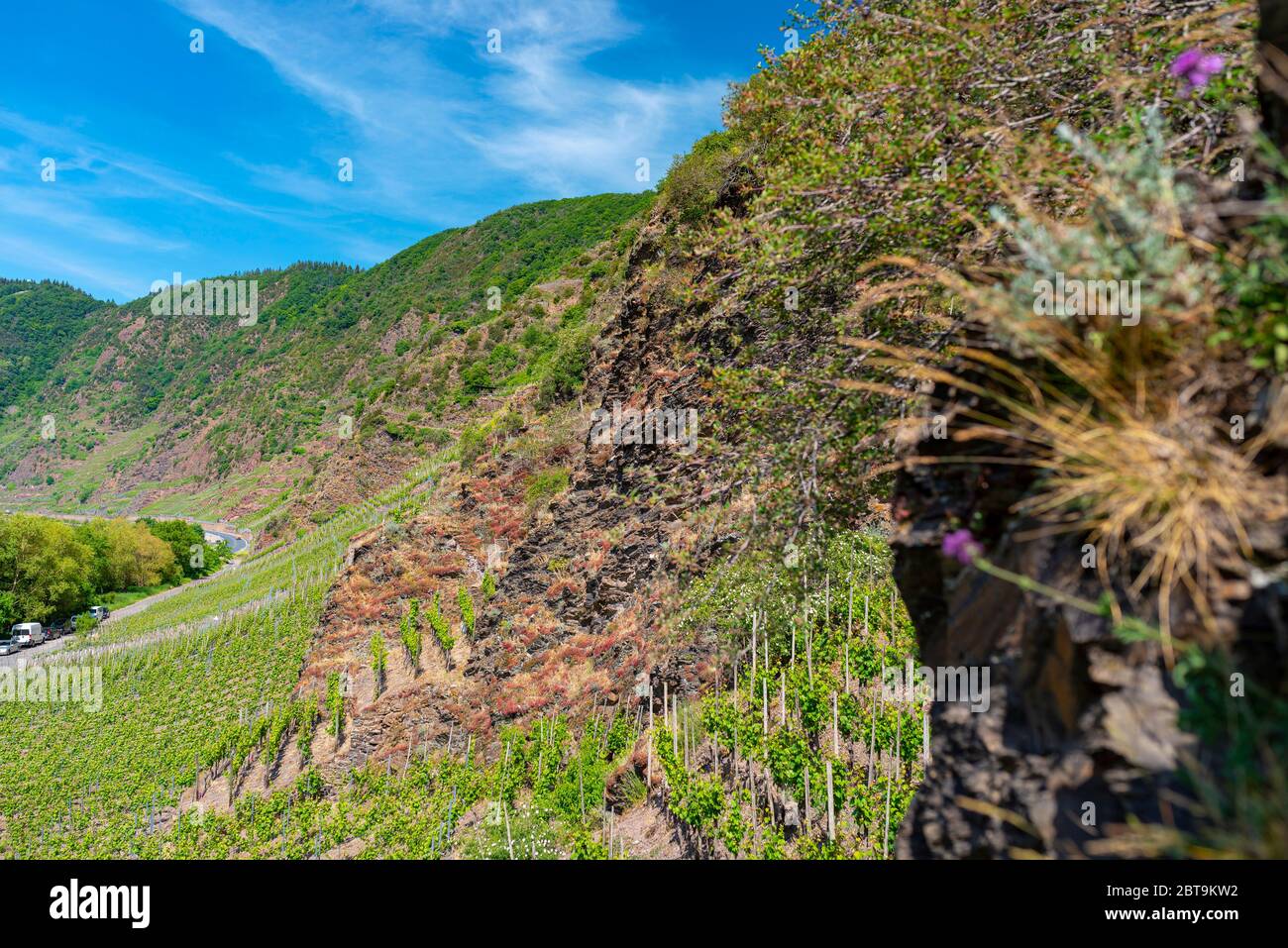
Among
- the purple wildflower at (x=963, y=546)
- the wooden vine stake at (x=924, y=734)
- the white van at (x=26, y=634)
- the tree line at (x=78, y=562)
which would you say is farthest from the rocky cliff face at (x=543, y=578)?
the tree line at (x=78, y=562)

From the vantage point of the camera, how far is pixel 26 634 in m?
60.7

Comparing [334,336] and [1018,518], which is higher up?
[334,336]

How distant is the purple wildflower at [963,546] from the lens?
2854 millimetres

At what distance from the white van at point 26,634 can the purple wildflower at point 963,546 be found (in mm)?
81276

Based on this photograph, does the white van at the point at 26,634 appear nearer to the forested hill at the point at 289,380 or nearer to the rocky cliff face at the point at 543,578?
the forested hill at the point at 289,380

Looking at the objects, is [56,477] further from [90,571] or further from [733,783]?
[733,783]

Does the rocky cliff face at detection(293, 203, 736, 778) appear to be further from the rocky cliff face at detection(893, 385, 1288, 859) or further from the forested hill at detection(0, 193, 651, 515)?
the forested hill at detection(0, 193, 651, 515)

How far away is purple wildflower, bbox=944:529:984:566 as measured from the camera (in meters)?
2.85

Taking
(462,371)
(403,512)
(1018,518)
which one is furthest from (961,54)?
(462,371)

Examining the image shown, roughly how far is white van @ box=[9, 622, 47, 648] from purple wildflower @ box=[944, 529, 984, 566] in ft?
267

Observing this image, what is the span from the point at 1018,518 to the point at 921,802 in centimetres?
164

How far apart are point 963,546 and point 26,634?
269ft

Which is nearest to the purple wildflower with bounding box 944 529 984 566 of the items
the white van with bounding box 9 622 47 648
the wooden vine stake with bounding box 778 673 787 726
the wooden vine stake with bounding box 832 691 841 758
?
the wooden vine stake with bounding box 832 691 841 758

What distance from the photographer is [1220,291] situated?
2.30 metres
